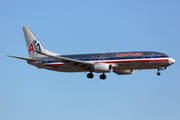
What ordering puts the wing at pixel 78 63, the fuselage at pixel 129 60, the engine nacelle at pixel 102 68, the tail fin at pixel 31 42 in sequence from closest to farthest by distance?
the fuselage at pixel 129 60
the engine nacelle at pixel 102 68
the wing at pixel 78 63
the tail fin at pixel 31 42

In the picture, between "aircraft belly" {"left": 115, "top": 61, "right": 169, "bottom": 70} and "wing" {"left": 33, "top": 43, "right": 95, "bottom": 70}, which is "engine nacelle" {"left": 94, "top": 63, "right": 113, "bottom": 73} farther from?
"aircraft belly" {"left": 115, "top": 61, "right": 169, "bottom": 70}

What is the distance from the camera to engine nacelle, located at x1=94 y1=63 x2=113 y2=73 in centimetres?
5809

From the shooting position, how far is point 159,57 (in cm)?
5719

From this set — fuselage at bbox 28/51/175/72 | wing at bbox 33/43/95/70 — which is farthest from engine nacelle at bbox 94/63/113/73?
wing at bbox 33/43/95/70

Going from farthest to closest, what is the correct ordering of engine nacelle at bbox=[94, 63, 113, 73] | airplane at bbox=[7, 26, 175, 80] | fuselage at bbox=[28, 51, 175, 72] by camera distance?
engine nacelle at bbox=[94, 63, 113, 73]
airplane at bbox=[7, 26, 175, 80]
fuselage at bbox=[28, 51, 175, 72]

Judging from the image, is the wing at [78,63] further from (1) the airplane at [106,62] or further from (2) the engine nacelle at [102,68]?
(2) the engine nacelle at [102,68]

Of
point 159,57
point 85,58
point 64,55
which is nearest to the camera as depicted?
point 159,57

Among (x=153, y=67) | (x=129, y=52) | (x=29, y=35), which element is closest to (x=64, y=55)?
(x=29, y=35)

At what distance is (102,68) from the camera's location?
5828cm

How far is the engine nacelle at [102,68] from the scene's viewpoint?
58094mm

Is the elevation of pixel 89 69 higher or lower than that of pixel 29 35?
lower

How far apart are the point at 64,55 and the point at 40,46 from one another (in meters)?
7.31

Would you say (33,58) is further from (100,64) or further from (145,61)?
(145,61)

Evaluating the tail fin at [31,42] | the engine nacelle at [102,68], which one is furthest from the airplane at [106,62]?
the tail fin at [31,42]
